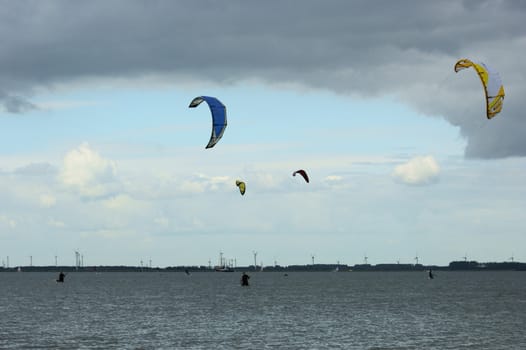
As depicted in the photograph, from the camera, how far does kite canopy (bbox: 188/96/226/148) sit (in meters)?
49.6

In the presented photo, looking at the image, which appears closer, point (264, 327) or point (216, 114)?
point (216, 114)

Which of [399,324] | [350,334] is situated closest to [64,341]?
[350,334]

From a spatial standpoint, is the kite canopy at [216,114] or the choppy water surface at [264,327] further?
the kite canopy at [216,114]

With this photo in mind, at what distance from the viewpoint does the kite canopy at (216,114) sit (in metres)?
49.6

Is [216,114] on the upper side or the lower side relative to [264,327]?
upper

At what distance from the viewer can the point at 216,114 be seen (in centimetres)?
5069

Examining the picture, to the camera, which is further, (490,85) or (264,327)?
(264,327)

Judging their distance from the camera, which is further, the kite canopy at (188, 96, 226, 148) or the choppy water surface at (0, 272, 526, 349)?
the kite canopy at (188, 96, 226, 148)

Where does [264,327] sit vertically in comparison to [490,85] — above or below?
below

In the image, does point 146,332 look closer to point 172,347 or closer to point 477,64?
point 172,347

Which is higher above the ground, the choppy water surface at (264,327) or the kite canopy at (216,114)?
the kite canopy at (216,114)

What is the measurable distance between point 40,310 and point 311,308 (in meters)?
25.9

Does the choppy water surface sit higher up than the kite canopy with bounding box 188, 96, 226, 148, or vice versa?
the kite canopy with bounding box 188, 96, 226, 148

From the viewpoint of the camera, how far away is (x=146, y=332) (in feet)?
176
